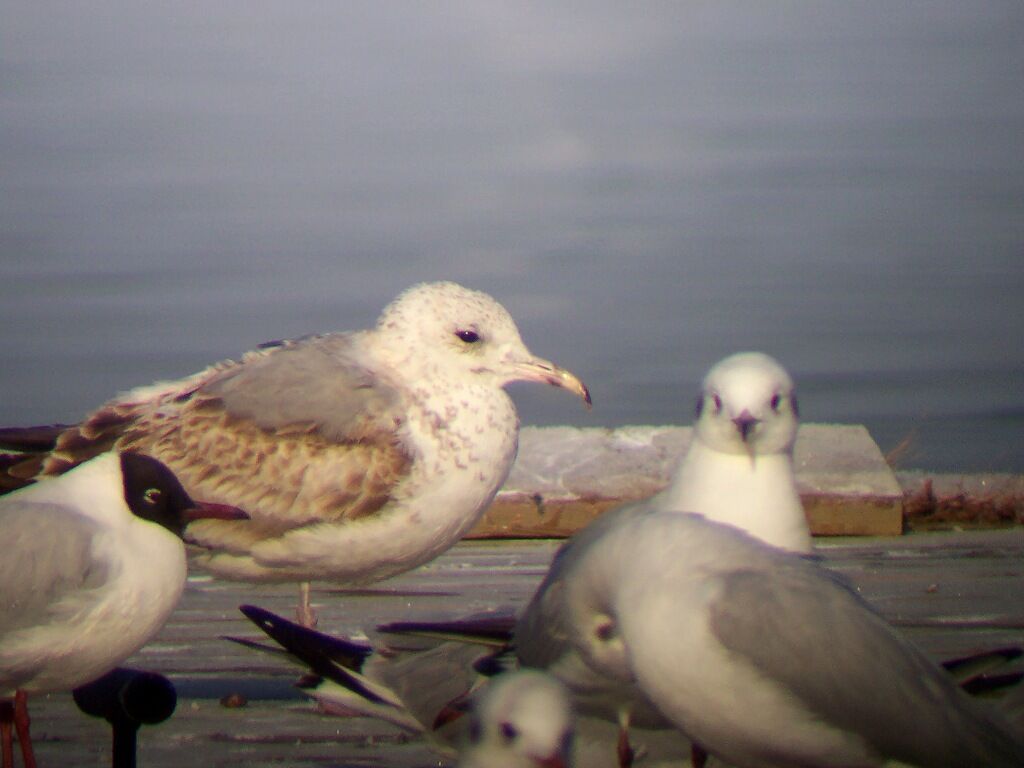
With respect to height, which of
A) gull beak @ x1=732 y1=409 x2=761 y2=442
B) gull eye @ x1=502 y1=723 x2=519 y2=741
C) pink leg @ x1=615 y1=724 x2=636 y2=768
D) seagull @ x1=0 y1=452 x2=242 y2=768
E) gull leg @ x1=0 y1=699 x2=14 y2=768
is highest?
gull beak @ x1=732 y1=409 x2=761 y2=442

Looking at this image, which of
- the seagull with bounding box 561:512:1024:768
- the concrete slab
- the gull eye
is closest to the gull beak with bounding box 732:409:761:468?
the seagull with bounding box 561:512:1024:768

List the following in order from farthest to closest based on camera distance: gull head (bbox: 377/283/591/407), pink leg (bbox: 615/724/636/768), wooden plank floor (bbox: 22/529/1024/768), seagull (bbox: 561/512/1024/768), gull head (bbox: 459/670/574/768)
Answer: gull head (bbox: 377/283/591/407)
wooden plank floor (bbox: 22/529/1024/768)
pink leg (bbox: 615/724/636/768)
seagull (bbox: 561/512/1024/768)
gull head (bbox: 459/670/574/768)

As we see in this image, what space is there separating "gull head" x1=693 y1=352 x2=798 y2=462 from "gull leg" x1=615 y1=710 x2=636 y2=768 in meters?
0.73

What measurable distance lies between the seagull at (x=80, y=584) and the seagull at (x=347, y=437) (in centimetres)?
110

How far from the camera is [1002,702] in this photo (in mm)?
3260

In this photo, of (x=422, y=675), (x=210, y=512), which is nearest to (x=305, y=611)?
(x=210, y=512)

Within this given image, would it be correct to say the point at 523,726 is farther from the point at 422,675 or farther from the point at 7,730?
the point at 7,730

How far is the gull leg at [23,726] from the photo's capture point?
344 centimetres

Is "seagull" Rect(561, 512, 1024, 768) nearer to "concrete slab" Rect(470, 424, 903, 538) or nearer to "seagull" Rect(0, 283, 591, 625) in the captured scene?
"seagull" Rect(0, 283, 591, 625)

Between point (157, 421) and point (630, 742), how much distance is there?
82.1 inches

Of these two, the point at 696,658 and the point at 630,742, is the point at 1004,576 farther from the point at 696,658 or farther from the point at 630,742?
the point at 696,658

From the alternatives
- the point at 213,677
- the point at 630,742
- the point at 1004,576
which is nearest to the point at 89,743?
the point at 213,677

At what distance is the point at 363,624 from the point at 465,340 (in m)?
0.87

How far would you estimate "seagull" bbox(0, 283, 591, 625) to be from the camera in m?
4.77
